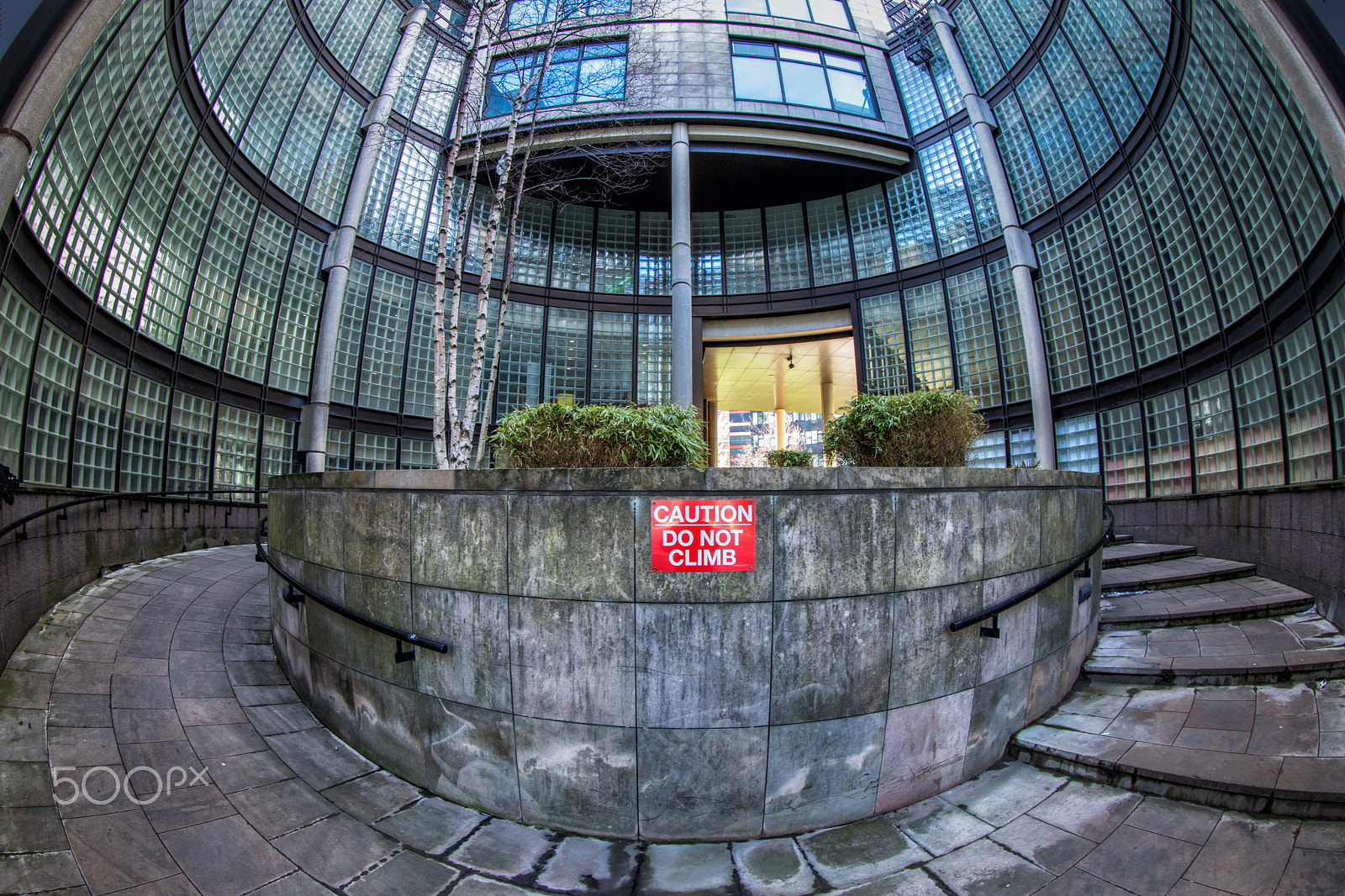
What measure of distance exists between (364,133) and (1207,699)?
2212 cm

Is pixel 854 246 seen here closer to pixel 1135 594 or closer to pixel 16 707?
pixel 1135 594

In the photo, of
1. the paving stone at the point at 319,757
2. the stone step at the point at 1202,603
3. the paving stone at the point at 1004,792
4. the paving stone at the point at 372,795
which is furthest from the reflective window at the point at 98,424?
the stone step at the point at 1202,603

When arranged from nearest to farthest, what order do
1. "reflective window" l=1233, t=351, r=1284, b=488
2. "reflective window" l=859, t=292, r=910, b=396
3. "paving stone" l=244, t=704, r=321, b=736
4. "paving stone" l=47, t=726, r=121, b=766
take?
"paving stone" l=47, t=726, r=121, b=766 → "paving stone" l=244, t=704, r=321, b=736 → "reflective window" l=1233, t=351, r=1284, b=488 → "reflective window" l=859, t=292, r=910, b=396

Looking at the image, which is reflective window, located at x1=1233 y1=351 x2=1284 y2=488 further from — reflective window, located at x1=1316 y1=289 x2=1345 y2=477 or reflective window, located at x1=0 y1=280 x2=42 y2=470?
reflective window, located at x1=0 y1=280 x2=42 y2=470

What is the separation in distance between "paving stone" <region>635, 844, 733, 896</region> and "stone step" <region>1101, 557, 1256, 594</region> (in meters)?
8.11

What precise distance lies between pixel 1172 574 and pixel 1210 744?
5841 millimetres

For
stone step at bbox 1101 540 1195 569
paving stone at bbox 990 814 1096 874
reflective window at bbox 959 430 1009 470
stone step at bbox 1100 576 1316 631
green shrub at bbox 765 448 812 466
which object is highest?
reflective window at bbox 959 430 1009 470

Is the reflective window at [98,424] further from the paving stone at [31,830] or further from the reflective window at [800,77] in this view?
the reflective window at [800,77]

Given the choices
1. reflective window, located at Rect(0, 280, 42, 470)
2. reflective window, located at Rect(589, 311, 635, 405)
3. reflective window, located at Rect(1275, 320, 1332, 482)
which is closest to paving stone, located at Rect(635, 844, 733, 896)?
reflective window, located at Rect(0, 280, 42, 470)

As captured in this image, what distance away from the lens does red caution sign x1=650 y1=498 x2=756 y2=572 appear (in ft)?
14.8

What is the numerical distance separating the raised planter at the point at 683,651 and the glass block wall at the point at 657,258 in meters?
1.79

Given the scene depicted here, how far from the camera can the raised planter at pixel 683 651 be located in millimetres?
4480

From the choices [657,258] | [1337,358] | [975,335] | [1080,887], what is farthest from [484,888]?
[657,258]

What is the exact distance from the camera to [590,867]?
4.19 metres
